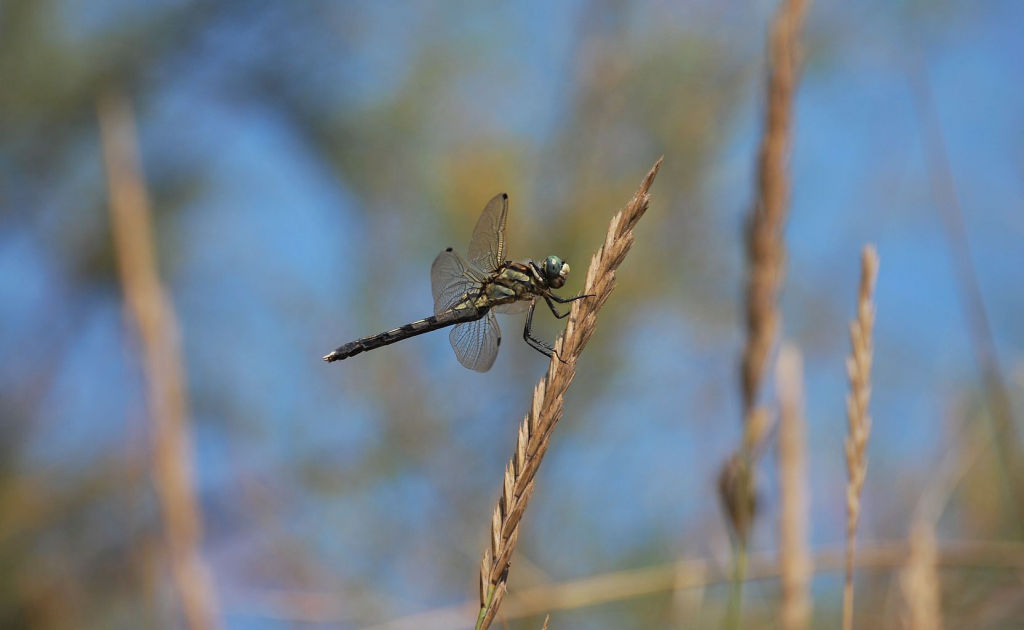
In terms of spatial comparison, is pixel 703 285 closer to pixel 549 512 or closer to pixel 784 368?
pixel 549 512

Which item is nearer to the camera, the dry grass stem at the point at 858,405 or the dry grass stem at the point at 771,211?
the dry grass stem at the point at 858,405

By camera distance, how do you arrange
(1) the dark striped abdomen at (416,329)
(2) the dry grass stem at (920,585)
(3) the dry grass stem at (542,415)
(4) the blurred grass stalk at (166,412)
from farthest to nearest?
1. (1) the dark striped abdomen at (416,329)
2. (4) the blurred grass stalk at (166,412)
3. (2) the dry grass stem at (920,585)
4. (3) the dry grass stem at (542,415)

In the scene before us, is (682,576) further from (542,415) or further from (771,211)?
(542,415)

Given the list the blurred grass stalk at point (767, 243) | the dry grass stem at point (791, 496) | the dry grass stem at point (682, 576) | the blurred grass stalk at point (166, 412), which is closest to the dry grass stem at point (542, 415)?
the blurred grass stalk at point (767, 243)

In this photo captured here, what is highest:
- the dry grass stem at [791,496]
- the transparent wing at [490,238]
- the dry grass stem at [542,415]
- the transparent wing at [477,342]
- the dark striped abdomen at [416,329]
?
the transparent wing at [490,238]

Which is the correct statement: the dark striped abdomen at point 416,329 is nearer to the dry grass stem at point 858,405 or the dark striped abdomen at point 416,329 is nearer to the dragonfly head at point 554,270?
the dragonfly head at point 554,270

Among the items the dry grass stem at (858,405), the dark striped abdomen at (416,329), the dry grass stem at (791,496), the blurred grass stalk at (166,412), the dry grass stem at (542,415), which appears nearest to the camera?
the dry grass stem at (542,415)

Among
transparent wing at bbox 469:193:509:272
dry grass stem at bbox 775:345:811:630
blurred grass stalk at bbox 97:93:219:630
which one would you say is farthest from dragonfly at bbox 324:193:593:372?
dry grass stem at bbox 775:345:811:630

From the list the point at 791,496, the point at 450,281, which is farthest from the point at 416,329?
the point at 791,496
